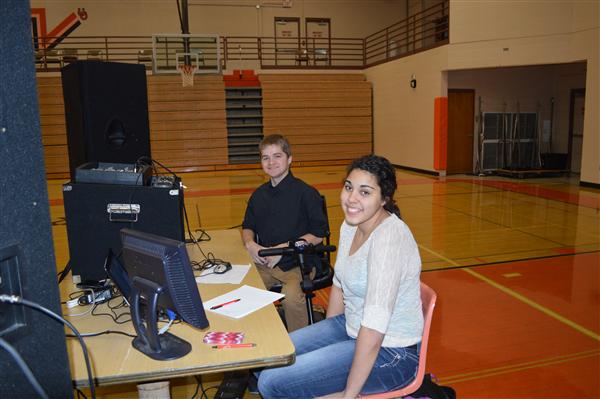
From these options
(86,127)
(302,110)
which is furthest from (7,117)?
(302,110)

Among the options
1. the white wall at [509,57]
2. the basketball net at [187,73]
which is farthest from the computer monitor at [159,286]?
the basketball net at [187,73]

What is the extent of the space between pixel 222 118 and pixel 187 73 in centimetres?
176

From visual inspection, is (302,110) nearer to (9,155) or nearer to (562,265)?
(562,265)

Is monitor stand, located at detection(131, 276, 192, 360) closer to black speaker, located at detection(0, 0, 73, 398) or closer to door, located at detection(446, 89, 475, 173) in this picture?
black speaker, located at detection(0, 0, 73, 398)

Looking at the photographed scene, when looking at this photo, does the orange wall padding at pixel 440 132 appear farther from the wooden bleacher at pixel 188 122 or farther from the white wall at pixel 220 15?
the wooden bleacher at pixel 188 122

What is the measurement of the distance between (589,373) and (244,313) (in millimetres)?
2260

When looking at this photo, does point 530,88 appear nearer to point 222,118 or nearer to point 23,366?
point 222,118

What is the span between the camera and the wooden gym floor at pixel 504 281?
9.43ft

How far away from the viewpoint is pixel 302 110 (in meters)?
15.6

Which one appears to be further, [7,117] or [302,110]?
[302,110]

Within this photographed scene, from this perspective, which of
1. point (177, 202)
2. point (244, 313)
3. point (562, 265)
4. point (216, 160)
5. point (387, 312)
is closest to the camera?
point (387, 312)

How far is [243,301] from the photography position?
6.71 feet

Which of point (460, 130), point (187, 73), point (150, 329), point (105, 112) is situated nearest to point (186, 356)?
point (150, 329)

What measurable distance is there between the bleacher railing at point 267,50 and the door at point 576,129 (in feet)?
13.2
